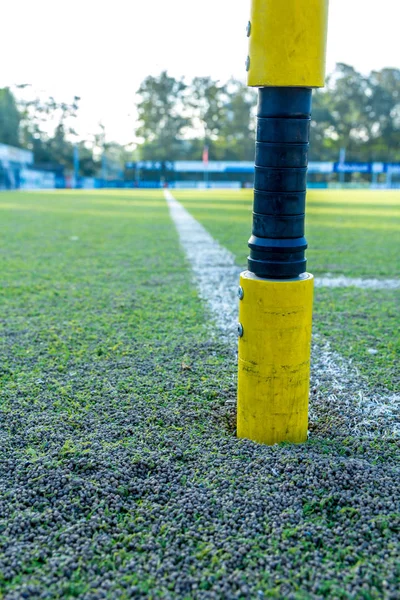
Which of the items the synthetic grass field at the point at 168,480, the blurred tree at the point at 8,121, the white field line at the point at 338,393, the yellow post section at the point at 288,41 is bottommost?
the synthetic grass field at the point at 168,480

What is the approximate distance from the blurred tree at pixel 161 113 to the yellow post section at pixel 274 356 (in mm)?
79733

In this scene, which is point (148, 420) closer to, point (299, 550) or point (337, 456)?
point (337, 456)

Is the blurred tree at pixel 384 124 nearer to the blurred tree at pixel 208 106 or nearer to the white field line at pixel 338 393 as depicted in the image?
the blurred tree at pixel 208 106

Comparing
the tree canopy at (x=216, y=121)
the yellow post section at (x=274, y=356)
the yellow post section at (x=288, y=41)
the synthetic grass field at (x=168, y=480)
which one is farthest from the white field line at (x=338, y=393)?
the tree canopy at (x=216, y=121)

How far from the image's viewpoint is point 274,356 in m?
2.22

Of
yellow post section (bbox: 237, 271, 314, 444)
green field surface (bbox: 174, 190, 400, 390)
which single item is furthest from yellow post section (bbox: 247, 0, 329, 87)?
green field surface (bbox: 174, 190, 400, 390)

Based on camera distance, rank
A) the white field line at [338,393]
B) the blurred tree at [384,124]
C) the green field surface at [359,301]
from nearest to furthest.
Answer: the white field line at [338,393], the green field surface at [359,301], the blurred tree at [384,124]

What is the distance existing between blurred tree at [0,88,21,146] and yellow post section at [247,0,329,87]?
80.3 meters

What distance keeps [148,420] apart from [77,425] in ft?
1.03

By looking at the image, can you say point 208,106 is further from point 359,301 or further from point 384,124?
point 359,301

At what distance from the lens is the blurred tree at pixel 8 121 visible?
2965 inches

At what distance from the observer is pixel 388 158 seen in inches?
3059

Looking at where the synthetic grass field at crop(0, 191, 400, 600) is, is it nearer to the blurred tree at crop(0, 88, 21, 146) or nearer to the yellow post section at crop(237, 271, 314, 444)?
the yellow post section at crop(237, 271, 314, 444)

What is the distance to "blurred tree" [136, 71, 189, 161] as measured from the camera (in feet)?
264
